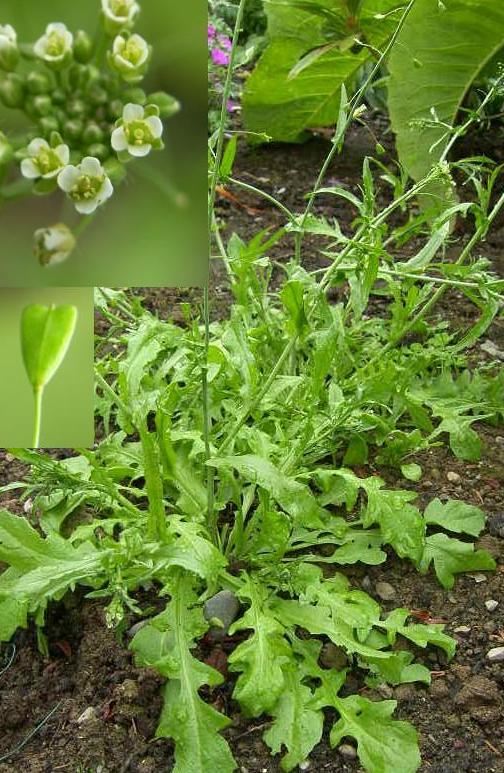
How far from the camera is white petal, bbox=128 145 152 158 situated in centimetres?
98

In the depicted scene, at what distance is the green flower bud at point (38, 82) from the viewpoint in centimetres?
96

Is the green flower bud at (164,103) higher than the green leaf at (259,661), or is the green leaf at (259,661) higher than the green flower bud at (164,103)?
the green flower bud at (164,103)

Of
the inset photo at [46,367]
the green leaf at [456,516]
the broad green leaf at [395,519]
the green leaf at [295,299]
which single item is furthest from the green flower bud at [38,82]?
the green leaf at [456,516]

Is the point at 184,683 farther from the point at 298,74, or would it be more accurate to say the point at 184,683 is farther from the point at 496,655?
the point at 298,74

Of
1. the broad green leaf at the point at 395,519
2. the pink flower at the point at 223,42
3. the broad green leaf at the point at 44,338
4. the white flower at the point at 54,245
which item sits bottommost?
the broad green leaf at the point at 395,519

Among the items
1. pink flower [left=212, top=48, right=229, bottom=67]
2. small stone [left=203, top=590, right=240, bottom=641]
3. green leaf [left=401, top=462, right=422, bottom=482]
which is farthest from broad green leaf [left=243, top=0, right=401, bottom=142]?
small stone [left=203, top=590, right=240, bottom=641]

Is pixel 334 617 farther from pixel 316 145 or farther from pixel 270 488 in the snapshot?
pixel 316 145

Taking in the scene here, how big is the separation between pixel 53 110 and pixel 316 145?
2.78 m

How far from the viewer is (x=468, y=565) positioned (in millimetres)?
1839

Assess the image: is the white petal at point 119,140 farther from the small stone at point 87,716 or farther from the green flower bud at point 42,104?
the small stone at point 87,716

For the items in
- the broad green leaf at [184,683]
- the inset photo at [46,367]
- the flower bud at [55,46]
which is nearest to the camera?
the flower bud at [55,46]

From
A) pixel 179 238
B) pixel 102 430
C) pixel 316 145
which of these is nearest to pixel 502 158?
pixel 316 145

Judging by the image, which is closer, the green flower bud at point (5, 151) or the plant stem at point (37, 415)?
the green flower bud at point (5, 151)

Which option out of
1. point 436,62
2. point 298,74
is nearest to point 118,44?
point 436,62
